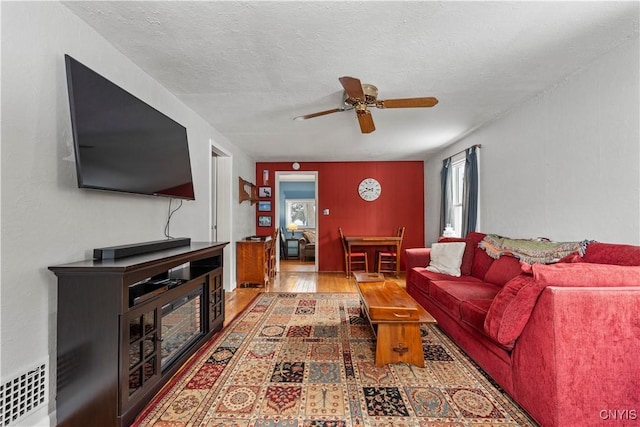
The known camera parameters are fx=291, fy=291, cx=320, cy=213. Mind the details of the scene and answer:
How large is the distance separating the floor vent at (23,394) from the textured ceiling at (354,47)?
1.94 meters

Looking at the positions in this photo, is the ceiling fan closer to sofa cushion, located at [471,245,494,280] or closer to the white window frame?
sofa cushion, located at [471,245,494,280]

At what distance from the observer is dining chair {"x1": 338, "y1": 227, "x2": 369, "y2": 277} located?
554cm

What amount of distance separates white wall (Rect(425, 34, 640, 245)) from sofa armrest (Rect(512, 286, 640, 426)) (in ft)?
3.02

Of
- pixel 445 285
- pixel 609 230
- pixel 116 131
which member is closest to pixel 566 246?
pixel 609 230

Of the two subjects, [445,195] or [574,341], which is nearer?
[574,341]

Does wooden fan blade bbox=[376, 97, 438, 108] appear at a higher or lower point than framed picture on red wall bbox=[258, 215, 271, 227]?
higher

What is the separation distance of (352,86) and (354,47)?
262mm

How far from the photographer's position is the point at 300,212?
9.53 metres

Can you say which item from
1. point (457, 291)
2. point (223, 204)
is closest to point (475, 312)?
point (457, 291)

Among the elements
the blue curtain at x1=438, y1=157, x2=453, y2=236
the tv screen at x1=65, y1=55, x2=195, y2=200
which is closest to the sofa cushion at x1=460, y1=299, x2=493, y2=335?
the tv screen at x1=65, y1=55, x2=195, y2=200

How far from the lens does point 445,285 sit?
2820 mm

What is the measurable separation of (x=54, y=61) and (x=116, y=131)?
42 centimetres

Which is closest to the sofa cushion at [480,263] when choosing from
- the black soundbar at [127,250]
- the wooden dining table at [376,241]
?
the wooden dining table at [376,241]

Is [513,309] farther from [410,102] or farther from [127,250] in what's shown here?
[127,250]
